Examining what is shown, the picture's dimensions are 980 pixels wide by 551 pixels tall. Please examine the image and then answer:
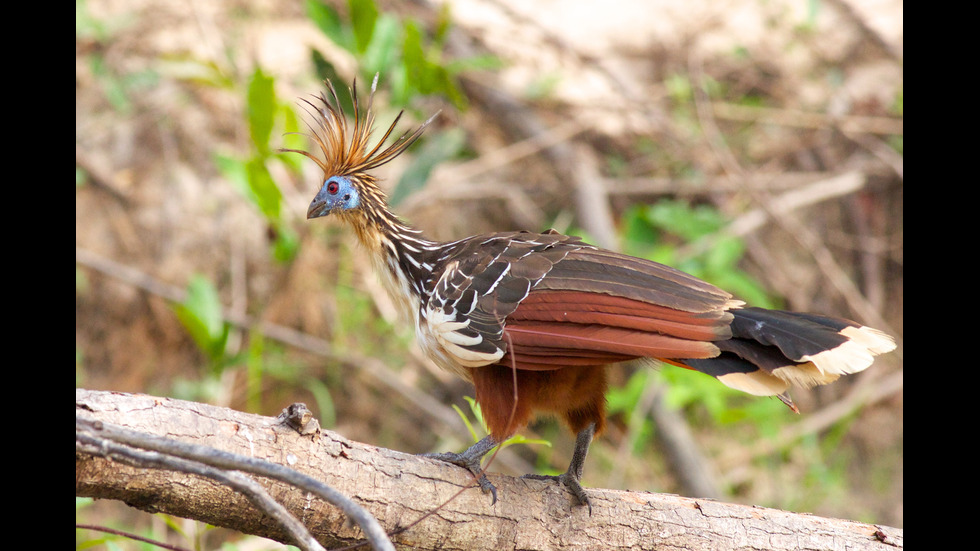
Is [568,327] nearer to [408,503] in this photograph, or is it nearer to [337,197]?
[408,503]

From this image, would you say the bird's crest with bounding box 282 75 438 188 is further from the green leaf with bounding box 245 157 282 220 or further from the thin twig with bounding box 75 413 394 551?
the thin twig with bounding box 75 413 394 551

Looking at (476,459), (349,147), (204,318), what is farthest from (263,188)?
(476,459)

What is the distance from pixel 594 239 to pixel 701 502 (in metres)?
2.99

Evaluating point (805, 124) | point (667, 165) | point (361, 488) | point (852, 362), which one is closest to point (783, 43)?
point (805, 124)

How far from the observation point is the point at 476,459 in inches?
93.7

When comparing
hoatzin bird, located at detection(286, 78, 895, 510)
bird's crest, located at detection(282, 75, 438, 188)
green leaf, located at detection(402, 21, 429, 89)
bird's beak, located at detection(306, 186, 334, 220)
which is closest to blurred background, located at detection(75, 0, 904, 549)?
green leaf, located at detection(402, 21, 429, 89)

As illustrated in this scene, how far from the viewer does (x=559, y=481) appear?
250cm

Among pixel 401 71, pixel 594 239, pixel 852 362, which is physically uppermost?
pixel 401 71

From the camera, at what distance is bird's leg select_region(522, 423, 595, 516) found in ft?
7.88

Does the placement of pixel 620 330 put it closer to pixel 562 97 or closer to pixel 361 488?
pixel 361 488

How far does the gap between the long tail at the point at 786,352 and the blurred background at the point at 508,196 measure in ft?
7.44

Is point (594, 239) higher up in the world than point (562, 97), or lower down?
lower down

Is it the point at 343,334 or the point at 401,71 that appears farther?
the point at 343,334

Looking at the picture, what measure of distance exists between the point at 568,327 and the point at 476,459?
49cm
